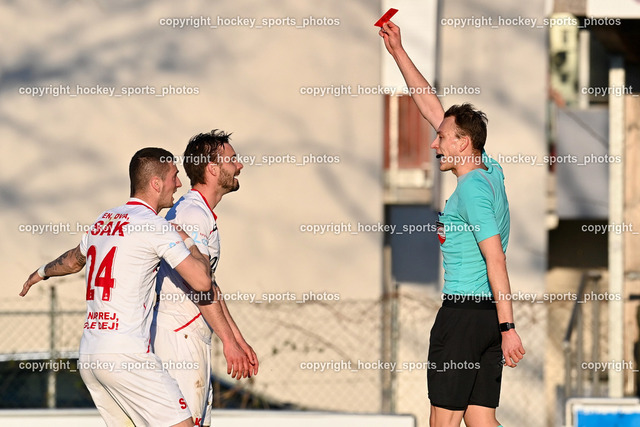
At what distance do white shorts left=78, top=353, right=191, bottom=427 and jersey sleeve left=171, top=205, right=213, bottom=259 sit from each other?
662 mm

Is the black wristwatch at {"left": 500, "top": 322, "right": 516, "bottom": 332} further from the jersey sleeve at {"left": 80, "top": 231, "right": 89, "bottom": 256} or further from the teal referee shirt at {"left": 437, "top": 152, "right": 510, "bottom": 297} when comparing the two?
the jersey sleeve at {"left": 80, "top": 231, "right": 89, "bottom": 256}

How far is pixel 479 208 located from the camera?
5004 millimetres

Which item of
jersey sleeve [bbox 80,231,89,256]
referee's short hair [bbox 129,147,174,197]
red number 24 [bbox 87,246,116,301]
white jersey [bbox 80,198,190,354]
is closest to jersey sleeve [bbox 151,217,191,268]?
white jersey [bbox 80,198,190,354]

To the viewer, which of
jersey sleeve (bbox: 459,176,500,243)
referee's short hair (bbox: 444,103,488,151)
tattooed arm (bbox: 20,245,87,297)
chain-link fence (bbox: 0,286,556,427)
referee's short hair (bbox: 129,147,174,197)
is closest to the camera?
jersey sleeve (bbox: 459,176,500,243)

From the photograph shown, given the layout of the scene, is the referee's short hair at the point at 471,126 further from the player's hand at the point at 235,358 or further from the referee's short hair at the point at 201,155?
the player's hand at the point at 235,358

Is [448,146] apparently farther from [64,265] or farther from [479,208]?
[64,265]

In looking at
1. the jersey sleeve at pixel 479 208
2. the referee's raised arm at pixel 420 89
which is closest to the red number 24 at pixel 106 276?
the jersey sleeve at pixel 479 208

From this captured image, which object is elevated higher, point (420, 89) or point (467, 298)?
point (420, 89)

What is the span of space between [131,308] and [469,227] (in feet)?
5.54

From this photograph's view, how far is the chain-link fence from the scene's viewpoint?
1186 cm

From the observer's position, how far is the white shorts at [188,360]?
222 inches

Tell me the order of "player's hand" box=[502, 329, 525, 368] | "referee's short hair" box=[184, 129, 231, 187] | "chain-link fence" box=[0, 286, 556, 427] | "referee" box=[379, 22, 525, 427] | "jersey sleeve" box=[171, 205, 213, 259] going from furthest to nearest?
"chain-link fence" box=[0, 286, 556, 427] < "referee's short hair" box=[184, 129, 231, 187] < "jersey sleeve" box=[171, 205, 213, 259] < "referee" box=[379, 22, 525, 427] < "player's hand" box=[502, 329, 525, 368]

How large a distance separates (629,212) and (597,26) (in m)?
1.78

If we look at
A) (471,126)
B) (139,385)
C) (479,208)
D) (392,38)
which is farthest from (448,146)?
(139,385)
